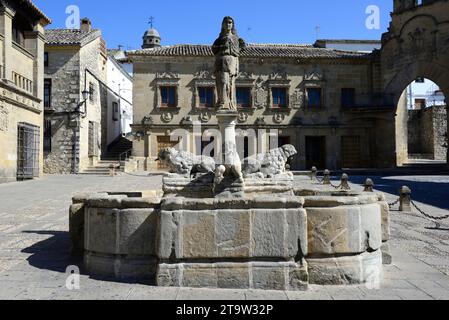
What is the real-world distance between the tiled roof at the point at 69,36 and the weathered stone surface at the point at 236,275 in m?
24.1

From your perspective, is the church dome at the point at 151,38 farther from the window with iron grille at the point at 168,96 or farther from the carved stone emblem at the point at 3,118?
the carved stone emblem at the point at 3,118

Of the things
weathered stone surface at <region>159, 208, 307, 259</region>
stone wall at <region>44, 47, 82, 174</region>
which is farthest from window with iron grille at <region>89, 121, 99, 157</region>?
weathered stone surface at <region>159, 208, 307, 259</region>

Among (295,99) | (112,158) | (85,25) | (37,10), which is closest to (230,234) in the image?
(37,10)

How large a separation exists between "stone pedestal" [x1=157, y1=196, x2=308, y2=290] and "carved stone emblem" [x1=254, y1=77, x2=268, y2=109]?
2435 cm

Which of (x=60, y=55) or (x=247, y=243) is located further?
(x=60, y=55)

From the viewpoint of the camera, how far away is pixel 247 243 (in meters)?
4.05

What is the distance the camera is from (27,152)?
19688 mm

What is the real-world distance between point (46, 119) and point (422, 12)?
2389 cm

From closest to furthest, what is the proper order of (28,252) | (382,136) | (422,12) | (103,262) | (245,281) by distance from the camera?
(245,281), (103,262), (28,252), (422,12), (382,136)

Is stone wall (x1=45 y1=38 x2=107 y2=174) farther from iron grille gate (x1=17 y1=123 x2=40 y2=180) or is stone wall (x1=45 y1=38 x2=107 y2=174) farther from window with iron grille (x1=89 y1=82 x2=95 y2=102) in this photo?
iron grille gate (x1=17 y1=123 x2=40 y2=180)

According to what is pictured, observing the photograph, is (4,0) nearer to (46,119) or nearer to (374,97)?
(46,119)
